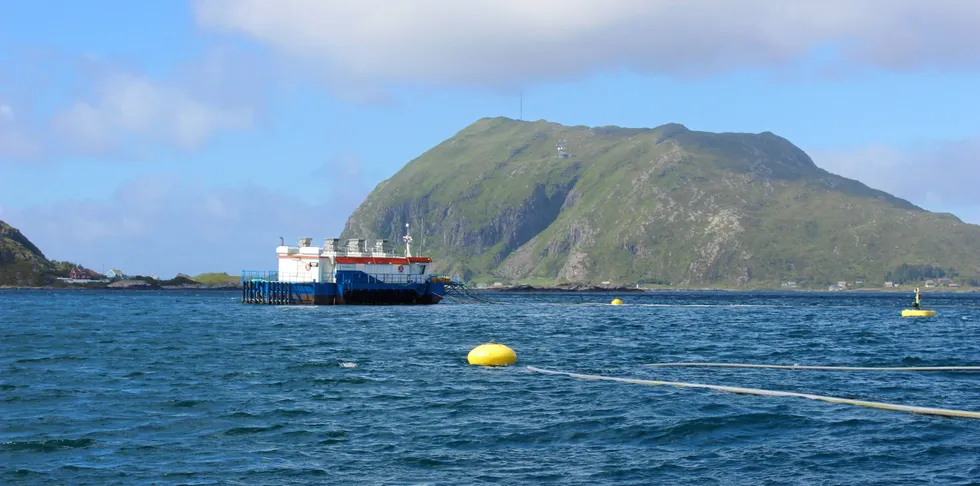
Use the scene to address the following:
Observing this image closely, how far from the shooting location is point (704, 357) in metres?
58.7

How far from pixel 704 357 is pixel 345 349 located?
23.5m

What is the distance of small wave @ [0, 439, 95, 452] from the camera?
1131 inches

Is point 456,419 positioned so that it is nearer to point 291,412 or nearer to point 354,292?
point 291,412

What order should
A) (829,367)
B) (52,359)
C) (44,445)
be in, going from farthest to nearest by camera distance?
1. (52,359)
2. (829,367)
3. (44,445)

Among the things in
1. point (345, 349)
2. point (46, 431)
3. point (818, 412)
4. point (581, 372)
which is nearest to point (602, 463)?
point (818, 412)

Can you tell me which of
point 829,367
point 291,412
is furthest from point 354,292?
point 291,412

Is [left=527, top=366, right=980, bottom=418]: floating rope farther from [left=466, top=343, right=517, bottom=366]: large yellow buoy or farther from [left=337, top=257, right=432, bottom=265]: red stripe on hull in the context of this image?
[left=337, top=257, right=432, bottom=265]: red stripe on hull

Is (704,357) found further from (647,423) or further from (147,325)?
(147,325)

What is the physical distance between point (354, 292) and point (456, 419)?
109646 mm

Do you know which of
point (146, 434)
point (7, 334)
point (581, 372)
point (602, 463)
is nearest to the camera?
point (602, 463)

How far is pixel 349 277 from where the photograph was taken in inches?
5595

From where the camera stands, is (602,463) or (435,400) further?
(435,400)

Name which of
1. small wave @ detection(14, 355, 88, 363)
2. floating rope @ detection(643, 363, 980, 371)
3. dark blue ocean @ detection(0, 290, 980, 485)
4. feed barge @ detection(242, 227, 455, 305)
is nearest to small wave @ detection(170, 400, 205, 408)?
dark blue ocean @ detection(0, 290, 980, 485)

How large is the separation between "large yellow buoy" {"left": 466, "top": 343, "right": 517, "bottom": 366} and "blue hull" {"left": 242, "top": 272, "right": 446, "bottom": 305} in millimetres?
91178
